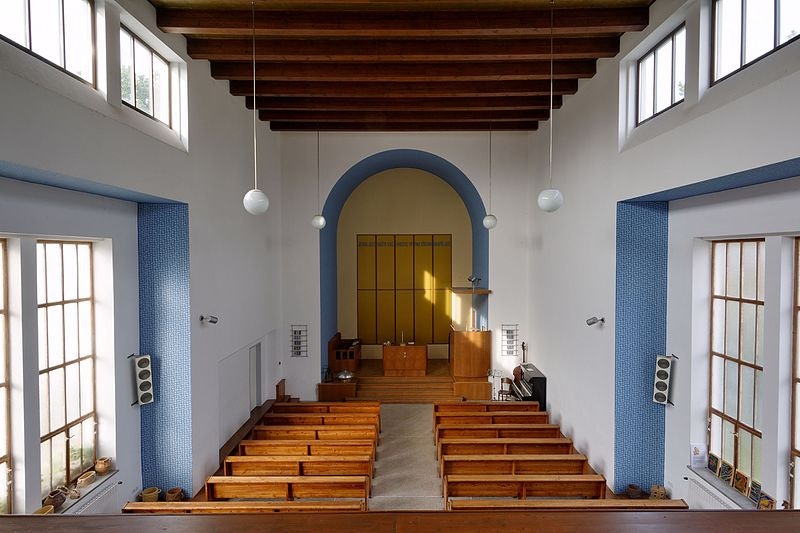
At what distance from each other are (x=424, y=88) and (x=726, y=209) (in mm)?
5092

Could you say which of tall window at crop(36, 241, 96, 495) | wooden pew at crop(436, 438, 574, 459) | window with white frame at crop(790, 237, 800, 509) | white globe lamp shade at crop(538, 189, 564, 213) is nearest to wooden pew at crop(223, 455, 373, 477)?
wooden pew at crop(436, 438, 574, 459)

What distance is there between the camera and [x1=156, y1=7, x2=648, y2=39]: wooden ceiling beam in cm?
601

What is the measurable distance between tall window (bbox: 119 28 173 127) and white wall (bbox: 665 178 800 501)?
7.34 meters

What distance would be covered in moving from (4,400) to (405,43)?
647cm

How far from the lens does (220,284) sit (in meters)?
8.15

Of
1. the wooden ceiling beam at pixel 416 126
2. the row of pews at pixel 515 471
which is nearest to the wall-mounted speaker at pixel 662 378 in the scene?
the row of pews at pixel 515 471

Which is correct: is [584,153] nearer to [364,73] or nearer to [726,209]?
[726,209]

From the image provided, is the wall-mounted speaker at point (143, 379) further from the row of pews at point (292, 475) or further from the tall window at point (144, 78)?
the tall window at point (144, 78)

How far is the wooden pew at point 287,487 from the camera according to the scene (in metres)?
6.17

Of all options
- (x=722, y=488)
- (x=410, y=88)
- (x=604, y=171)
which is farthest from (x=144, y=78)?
(x=722, y=488)

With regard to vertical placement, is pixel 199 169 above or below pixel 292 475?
above

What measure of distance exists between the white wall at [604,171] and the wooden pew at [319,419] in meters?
3.87

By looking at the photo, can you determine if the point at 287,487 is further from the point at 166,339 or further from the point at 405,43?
the point at 405,43

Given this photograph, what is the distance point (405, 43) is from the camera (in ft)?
22.4
